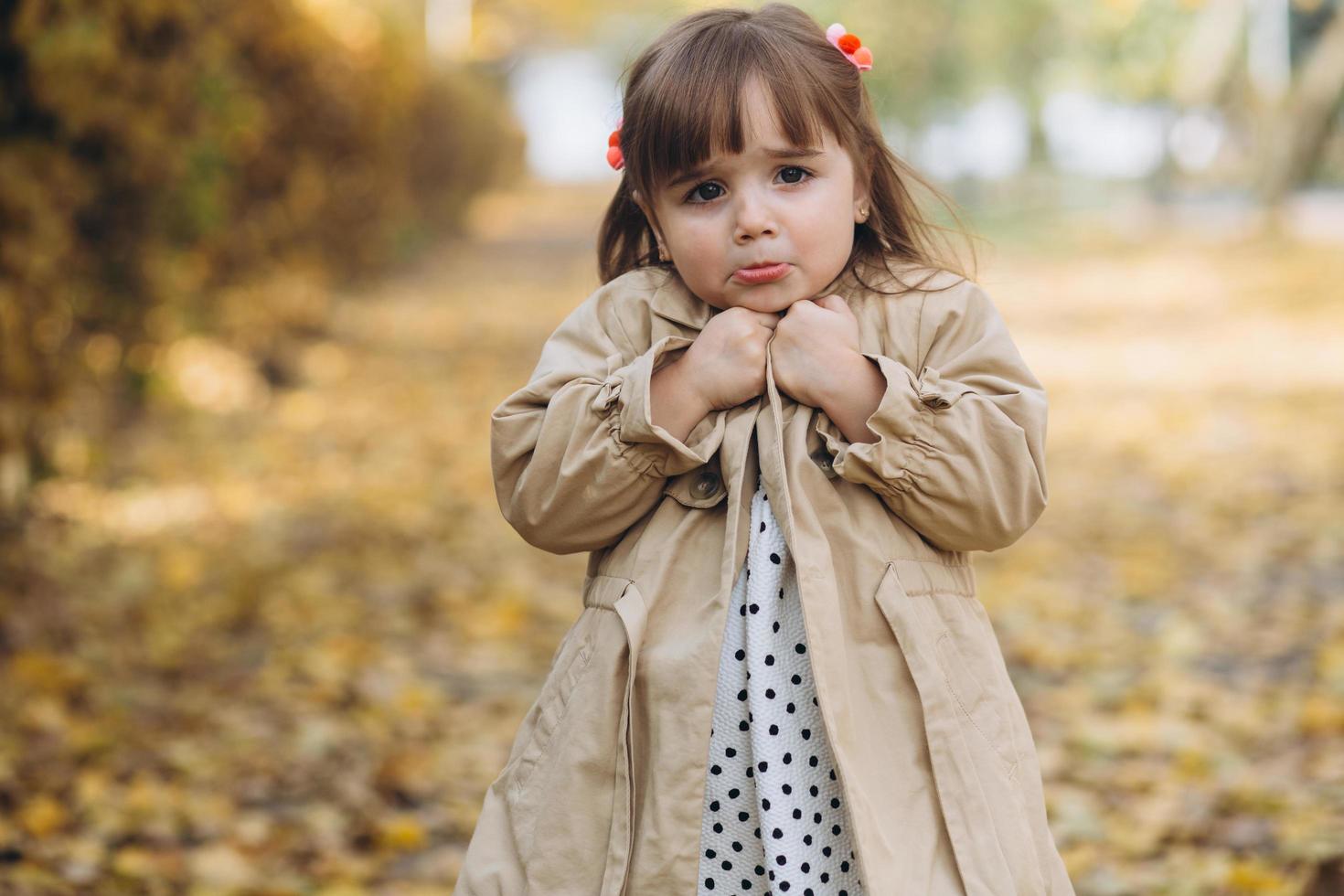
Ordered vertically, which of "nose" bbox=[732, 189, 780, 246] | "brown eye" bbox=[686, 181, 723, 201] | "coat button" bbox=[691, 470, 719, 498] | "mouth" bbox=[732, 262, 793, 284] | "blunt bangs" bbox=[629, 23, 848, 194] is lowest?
"coat button" bbox=[691, 470, 719, 498]

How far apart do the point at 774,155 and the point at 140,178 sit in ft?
13.9

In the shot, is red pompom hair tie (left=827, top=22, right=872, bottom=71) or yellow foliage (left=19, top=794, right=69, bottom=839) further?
yellow foliage (left=19, top=794, right=69, bottom=839)

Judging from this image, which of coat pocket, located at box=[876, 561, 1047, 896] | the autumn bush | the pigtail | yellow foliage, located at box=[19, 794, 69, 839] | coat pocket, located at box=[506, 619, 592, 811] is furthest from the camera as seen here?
the autumn bush

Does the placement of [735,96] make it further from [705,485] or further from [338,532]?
[338,532]

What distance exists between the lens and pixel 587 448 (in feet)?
5.68

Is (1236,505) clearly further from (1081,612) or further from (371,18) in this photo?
(371,18)

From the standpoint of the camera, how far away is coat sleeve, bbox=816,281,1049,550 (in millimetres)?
1686

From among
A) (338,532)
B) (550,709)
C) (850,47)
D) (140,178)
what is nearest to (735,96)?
(850,47)

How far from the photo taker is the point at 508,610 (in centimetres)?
513

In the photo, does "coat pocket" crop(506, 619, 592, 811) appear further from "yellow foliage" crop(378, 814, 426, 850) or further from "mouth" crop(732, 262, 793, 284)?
"yellow foliage" crop(378, 814, 426, 850)

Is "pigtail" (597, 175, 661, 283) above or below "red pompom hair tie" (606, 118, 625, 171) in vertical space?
below

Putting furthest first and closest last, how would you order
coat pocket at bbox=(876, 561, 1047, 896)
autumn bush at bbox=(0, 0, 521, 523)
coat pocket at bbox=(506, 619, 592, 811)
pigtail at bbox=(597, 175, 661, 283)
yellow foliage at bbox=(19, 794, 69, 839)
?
autumn bush at bbox=(0, 0, 521, 523)
yellow foliage at bbox=(19, 794, 69, 839)
pigtail at bbox=(597, 175, 661, 283)
coat pocket at bbox=(506, 619, 592, 811)
coat pocket at bbox=(876, 561, 1047, 896)

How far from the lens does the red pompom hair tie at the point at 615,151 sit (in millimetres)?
1845

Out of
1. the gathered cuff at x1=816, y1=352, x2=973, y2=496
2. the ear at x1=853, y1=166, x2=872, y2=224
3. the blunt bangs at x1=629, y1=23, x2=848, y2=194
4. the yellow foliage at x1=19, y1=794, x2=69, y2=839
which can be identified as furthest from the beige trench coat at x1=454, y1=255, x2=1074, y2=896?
the yellow foliage at x1=19, y1=794, x2=69, y2=839
